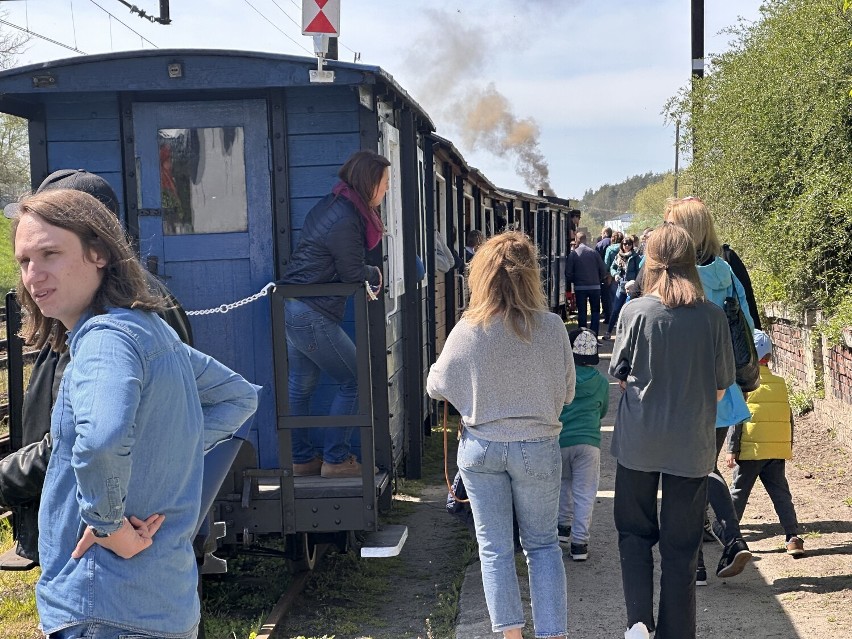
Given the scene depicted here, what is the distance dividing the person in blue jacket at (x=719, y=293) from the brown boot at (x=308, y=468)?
2.11 metres

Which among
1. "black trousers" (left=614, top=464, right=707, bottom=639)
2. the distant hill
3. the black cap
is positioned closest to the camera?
the black cap

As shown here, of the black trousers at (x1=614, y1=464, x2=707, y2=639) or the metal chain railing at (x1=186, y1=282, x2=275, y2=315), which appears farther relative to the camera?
the metal chain railing at (x1=186, y1=282, x2=275, y2=315)

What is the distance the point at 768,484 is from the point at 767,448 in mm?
294

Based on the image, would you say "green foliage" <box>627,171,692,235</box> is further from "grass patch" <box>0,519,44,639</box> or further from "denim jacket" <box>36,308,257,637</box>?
"denim jacket" <box>36,308,257,637</box>

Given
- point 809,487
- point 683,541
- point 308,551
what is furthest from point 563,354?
point 809,487

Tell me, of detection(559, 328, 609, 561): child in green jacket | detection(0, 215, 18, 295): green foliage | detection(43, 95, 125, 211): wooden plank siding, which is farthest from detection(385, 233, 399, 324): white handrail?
detection(0, 215, 18, 295): green foliage

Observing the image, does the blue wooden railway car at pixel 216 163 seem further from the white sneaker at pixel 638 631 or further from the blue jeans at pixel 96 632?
the blue jeans at pixel 96 632

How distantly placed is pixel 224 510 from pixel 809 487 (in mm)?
4596

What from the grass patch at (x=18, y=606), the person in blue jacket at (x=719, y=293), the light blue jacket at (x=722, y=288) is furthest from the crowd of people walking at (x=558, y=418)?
the grass patch at (x=18, y=606)

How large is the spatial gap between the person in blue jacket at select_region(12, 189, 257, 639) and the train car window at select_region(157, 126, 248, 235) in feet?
11.4

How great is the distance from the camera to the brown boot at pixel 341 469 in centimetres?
577

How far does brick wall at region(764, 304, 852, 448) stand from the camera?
8609 millimetres

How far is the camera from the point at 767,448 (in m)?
6.00

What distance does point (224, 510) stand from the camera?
17.6 feet
